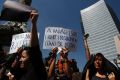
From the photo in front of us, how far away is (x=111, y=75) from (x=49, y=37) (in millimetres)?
3764

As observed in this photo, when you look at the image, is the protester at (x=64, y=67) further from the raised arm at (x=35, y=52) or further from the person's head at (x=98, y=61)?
the raised arm at (x=35, y=52)

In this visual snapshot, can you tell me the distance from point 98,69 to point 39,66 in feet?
6.93

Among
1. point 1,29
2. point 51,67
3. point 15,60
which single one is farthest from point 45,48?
point 1,29

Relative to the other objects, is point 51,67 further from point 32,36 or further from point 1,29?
point 1,29

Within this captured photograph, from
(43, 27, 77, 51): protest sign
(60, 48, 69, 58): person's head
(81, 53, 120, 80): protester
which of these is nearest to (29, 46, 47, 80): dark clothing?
(81, 53, 120, 80): protester

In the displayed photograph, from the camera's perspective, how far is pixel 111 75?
6.57 metres

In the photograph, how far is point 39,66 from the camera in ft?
16.1

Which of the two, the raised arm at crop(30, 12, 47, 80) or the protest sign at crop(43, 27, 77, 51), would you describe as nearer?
the raised arm at crop(30, 12, 47, 80)

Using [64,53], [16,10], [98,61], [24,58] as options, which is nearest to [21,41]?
[64,53]

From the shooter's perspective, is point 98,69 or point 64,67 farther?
point 64,67

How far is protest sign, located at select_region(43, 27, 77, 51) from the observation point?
381 inches

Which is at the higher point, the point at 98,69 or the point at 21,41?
the point at 21,41

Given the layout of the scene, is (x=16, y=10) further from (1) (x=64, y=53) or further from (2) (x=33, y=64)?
(1) (x=64, y=53)

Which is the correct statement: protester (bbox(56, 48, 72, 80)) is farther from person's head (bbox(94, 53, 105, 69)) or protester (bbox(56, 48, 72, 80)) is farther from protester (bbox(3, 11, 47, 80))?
protester (bbox(3, 11, 47, 80))
